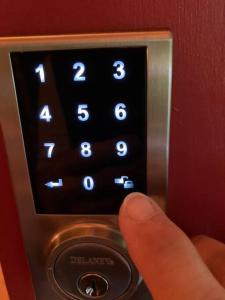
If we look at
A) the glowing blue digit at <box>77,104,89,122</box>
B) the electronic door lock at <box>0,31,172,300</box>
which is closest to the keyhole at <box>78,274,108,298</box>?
the electronic door lock at <box>0,31,172,300</box>

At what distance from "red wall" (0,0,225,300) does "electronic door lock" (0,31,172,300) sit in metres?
0.02

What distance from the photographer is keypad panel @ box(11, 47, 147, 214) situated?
0.82ft

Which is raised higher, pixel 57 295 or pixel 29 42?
pixel 29 42

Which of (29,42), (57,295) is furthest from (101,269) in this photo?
(29,42)

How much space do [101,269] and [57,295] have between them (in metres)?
0.04

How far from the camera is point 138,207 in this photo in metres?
0.26

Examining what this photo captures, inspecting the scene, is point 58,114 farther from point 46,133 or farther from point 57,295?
point 57,295

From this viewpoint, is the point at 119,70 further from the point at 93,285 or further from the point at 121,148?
the point at 93,285

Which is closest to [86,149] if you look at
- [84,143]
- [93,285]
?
[84,143]

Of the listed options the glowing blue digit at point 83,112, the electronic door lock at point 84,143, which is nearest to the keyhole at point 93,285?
the electronic door lock at point 84,143

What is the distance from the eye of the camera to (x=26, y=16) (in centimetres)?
26

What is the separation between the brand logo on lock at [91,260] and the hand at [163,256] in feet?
0.15

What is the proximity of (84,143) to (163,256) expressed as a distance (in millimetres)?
84

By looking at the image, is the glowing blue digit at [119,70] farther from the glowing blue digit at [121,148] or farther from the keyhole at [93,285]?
the keyhole at [93,285]
